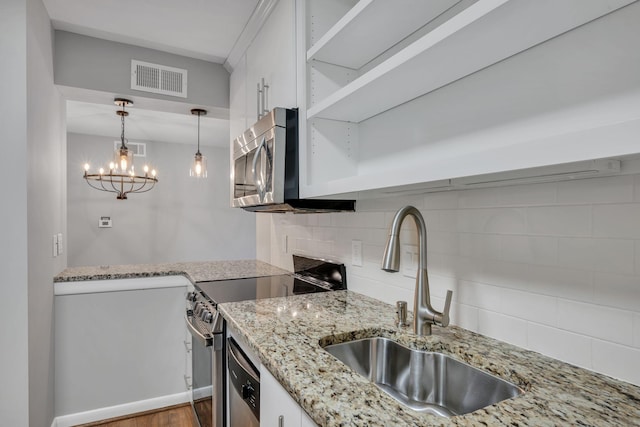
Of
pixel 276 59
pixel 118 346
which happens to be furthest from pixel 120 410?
pixel 276 59

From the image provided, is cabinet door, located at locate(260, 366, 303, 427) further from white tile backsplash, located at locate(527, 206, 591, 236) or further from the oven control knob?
white tile backsplash, located at locate(527, 206, 591, 236)

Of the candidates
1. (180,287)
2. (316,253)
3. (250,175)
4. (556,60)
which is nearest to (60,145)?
(180,287)

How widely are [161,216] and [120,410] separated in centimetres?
296

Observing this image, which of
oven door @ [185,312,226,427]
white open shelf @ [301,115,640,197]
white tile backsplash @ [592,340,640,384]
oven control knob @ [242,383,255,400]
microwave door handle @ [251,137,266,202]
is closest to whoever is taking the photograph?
white open shelf @ [301,115,640,197]

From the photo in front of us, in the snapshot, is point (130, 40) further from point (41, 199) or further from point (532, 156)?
point (532, 156)

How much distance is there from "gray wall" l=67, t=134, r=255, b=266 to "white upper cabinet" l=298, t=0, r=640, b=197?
3.91 meters

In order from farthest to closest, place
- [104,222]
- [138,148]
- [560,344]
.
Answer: [138,148] → [104,222] → [560,344]

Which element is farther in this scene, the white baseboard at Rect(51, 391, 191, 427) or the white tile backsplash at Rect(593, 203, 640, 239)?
the white baseboard at Rect(51, 391, 191, 427)

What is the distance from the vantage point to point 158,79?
2.42m

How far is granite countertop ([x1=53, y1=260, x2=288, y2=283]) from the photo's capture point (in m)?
2.19

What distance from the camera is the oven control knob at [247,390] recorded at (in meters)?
1.15

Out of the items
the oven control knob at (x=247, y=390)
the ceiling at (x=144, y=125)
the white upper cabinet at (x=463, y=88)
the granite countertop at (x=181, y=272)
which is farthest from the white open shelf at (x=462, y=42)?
the ceiling at (x=144, y=125)

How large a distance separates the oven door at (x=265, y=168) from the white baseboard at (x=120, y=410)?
1517 mm

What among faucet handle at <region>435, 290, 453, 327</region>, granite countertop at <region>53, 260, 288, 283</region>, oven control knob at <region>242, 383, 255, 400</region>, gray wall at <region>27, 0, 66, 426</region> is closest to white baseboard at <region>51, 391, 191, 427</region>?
gray wall at <region>27, 0, 66, 426</region>
